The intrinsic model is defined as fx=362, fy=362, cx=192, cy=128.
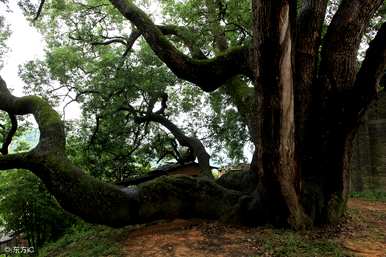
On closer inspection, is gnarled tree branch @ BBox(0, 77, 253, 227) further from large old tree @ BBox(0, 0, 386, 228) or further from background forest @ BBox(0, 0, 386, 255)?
background forest @ BBox(0, 0, 386, 255)

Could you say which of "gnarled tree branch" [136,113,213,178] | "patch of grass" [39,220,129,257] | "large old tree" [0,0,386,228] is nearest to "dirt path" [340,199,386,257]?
"large old tree" [0,0,386,228]

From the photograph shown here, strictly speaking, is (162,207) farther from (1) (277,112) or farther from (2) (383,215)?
(2) (383,215)

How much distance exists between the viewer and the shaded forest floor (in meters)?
4.95

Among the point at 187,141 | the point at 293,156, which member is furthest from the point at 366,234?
the point at 187,141

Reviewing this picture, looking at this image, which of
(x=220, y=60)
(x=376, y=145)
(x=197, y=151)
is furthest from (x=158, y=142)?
(x=376, y=145)

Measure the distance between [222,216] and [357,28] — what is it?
381 cm

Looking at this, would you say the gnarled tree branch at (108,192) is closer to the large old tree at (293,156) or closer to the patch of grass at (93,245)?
the large old tree at (293,156)

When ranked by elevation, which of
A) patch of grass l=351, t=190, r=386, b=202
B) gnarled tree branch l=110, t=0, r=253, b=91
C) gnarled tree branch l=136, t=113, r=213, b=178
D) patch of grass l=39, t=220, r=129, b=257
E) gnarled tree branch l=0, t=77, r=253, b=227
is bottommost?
patch of grass l=39, t=220, r=129, b=257

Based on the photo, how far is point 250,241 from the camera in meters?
5.34

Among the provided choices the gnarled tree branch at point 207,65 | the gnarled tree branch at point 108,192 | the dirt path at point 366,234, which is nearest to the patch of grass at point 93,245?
the gnarled tree branch at point 108,192

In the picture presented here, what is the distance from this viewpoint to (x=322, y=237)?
217 inches

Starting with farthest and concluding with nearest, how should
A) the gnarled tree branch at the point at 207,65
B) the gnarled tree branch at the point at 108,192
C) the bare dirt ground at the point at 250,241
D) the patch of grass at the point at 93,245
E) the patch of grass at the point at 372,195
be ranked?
the patch of grass at the point at 372,195
the gnarled tree branch at the point at 207,65
the gnarled tree branch at the point at 108,192
the patch of grass at the point at 93,245
the bare dirt ground at the point at 250,241

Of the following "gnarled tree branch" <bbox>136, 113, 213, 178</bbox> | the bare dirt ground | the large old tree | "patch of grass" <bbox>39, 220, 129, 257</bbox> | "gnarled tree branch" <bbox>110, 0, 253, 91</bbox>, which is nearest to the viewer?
the bare dirt ground

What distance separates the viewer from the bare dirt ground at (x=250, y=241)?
493cm
